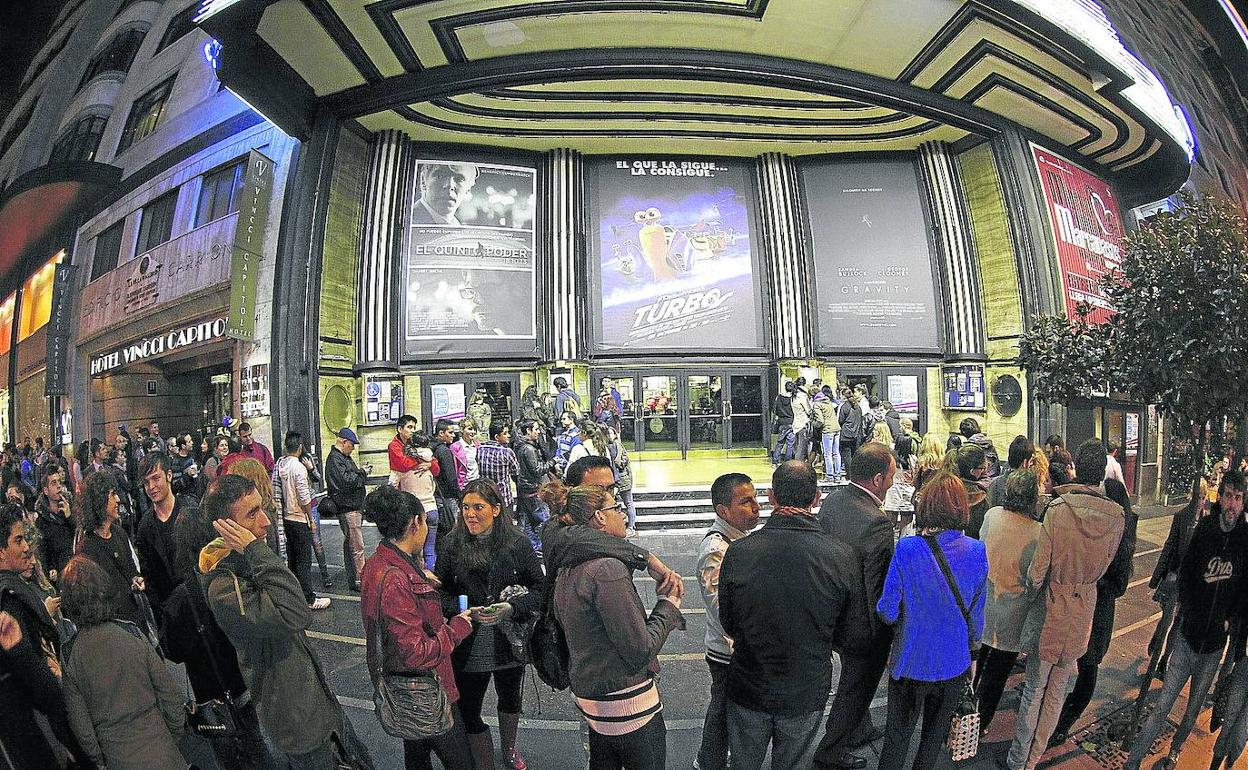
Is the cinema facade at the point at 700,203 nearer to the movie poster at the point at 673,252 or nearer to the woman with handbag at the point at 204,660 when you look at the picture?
the movie poster at the point at 673,252

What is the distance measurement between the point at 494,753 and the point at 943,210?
110 inches

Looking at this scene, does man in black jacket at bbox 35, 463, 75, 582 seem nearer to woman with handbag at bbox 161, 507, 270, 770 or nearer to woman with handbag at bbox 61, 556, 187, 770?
woman with handbag at bbox 61, 556, 187, 770

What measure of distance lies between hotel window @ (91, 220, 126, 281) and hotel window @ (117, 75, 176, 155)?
0.25 meters

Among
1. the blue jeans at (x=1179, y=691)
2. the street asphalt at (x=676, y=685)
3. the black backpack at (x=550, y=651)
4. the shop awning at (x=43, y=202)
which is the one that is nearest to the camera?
the shop awning at (x=43, y=202)

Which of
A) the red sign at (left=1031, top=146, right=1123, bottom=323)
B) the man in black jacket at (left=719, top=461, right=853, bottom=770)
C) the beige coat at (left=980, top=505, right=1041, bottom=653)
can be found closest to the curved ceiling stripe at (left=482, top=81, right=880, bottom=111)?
the red sign at (left=1031, top=146, right=1123, bottom=323)

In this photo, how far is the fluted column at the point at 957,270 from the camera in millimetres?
1963

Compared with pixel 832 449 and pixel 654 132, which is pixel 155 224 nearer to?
pixel 654 132

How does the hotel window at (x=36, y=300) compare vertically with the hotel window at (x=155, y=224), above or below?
below

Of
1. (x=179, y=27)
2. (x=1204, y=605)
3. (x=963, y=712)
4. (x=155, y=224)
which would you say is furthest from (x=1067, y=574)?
(x=179, y=27)

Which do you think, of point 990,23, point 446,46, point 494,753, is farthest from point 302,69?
point 494,753

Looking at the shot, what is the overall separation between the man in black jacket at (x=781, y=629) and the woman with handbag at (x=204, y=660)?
5.86 feet

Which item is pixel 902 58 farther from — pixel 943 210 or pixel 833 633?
pixel 833 633

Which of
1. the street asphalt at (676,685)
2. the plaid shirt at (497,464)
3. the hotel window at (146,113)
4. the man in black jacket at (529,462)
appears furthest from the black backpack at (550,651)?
the hotel window at (146,113)

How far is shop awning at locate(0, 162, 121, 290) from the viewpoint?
152cm
